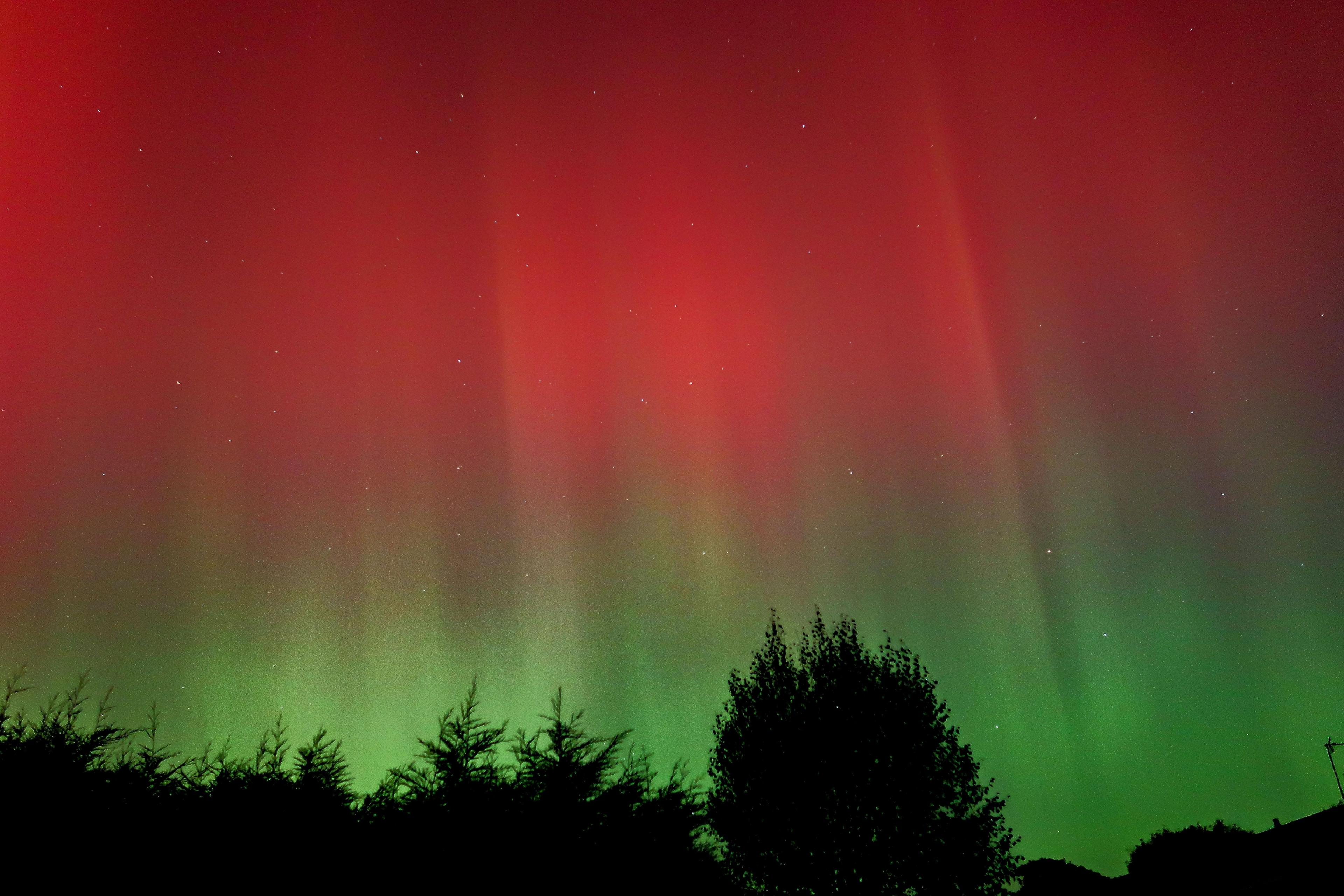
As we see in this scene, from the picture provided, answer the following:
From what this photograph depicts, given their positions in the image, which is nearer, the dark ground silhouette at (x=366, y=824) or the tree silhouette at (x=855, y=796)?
the dark ground silhouette at (x=366, y=824)

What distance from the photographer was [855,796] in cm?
2778

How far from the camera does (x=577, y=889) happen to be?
12.1 metres

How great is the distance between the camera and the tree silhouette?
27375 millimetres

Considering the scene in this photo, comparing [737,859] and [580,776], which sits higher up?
[580,776]

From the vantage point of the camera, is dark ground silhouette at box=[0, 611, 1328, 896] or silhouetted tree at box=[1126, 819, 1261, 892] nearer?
dark ground silhouette at box=[0, 611, 1328, 896]

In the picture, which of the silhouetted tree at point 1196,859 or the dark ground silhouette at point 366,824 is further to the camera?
the silhouetted tree at point 1196,859

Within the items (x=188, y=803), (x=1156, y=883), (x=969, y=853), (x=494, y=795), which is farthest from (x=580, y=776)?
(x=1156, y=883)

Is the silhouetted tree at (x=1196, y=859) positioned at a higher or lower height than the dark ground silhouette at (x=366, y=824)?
lower

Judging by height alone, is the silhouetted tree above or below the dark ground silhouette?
below

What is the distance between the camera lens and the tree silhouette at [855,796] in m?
27.4

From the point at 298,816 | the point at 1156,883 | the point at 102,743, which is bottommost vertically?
the point at 1156,883

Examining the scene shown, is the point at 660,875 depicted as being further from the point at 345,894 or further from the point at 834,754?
the point at 834,754

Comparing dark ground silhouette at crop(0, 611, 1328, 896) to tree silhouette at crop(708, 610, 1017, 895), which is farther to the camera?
tree silhouette at crop(708, 610, 1017, 895)

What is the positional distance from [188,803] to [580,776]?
593 cm
